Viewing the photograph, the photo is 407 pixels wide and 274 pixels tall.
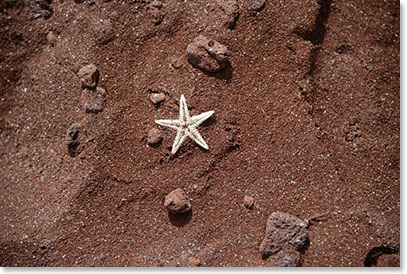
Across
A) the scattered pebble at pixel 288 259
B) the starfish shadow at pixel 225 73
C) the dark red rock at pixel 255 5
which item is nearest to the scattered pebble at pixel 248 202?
the scattered pebble at pixel 288 259

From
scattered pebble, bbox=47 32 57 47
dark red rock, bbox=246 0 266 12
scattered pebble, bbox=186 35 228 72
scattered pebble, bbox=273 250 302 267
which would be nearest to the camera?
scattered pebble, bbox=273 250 302 267

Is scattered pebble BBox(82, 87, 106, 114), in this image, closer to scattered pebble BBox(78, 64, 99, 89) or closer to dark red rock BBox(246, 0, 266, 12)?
scattered pebble BBox(78, 64, 99, 89)

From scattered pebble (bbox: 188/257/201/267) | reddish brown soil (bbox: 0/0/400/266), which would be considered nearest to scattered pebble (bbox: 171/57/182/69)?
reddish brown soil (bbox: 0/0/400/266)

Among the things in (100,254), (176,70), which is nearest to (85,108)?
(176,70)

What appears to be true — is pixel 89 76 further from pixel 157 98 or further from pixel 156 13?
pixel 156 13

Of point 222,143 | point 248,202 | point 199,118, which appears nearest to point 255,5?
point 199,118

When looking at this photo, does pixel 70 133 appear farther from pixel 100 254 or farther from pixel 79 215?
pixel 100 254

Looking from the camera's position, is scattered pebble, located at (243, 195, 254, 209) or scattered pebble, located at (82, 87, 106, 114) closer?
scattered pebble, located at (243, 195, 254, 209)
